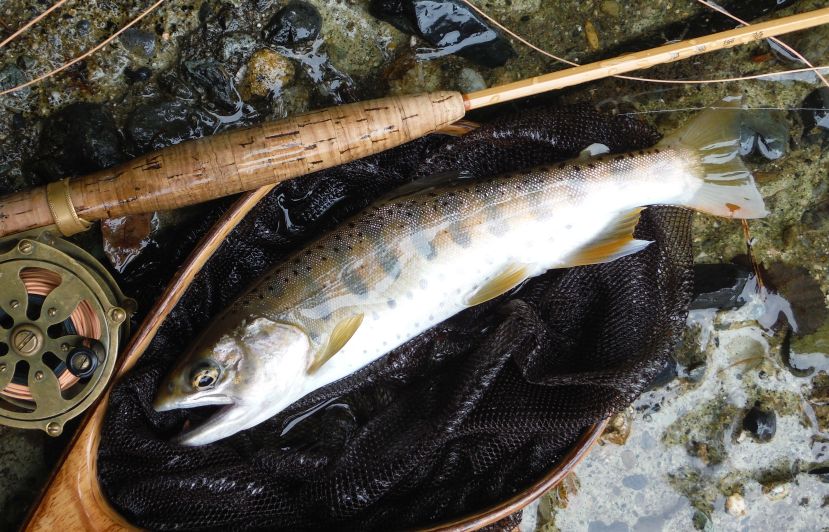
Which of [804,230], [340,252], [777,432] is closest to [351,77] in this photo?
[340,252]

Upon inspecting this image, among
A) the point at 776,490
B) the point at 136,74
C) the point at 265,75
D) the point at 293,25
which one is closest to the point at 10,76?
the point at 136,74

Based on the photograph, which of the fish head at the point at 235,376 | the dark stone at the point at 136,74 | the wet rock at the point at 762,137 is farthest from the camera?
the wet rock at the point at 762,137

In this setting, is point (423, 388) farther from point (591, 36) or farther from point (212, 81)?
point (591, 36)

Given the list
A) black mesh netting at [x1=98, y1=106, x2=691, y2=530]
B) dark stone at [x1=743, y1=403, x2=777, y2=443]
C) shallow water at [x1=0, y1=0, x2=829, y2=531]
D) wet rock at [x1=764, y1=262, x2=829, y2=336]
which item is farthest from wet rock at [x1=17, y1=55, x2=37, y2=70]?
dark stone at [x1=743, y1=403, x2=777, y2=443]

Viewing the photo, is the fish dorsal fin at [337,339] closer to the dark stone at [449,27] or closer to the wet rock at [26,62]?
the dark stone at [449,27]

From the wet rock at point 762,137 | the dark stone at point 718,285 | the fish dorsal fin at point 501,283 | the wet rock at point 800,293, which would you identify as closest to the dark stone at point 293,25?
the fish dorsal fin at point 501,283
